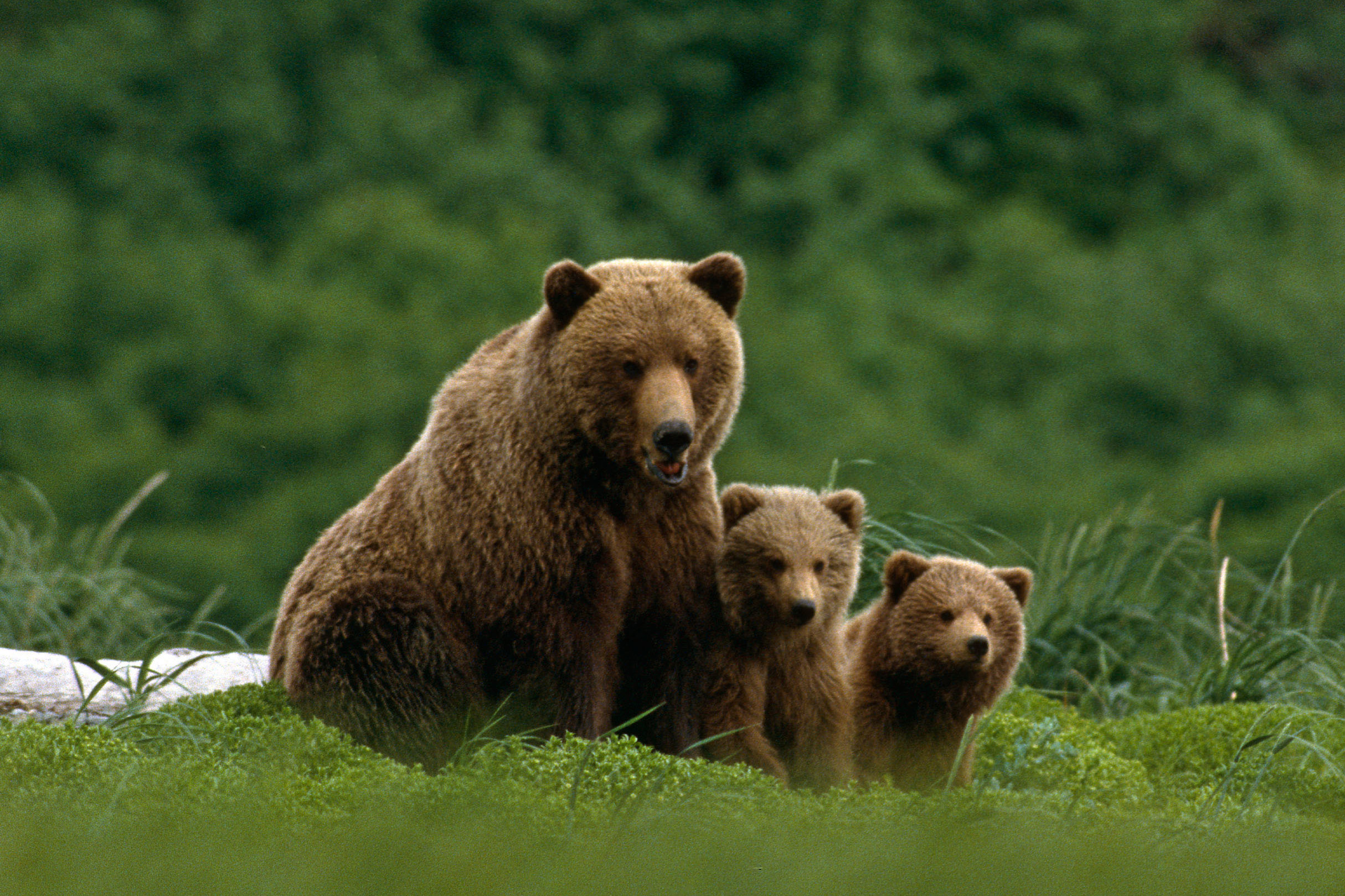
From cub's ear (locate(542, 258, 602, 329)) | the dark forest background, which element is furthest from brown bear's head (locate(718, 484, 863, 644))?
the dark forest background

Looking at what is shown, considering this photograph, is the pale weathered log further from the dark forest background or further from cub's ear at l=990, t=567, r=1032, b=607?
the dark forest background

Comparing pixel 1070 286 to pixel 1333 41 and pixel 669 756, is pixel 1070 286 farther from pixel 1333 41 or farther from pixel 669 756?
pixel 669 756

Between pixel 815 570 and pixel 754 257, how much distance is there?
903 inches

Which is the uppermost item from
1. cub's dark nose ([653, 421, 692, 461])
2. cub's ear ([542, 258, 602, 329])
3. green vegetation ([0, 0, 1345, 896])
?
cub's ear ([542, 258, 602, 329])

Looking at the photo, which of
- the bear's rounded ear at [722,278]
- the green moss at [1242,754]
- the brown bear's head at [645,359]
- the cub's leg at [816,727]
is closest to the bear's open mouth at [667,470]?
the brown bear's head at [645,359]

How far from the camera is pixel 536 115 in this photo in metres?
28.8

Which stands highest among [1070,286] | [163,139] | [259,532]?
[163,139]

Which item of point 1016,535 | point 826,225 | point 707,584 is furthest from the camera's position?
point 826,225

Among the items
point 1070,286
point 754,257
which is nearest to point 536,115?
point 754,257

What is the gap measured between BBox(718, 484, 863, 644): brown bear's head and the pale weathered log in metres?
1.69

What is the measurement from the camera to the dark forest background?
2262cm

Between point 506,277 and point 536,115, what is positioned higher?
point 536,115

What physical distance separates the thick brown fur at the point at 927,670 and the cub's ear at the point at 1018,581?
11 cm

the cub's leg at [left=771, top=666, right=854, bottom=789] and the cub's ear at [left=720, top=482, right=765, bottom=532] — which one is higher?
the cub's ear at [left=720, top=482, right=765, bottom=532]
